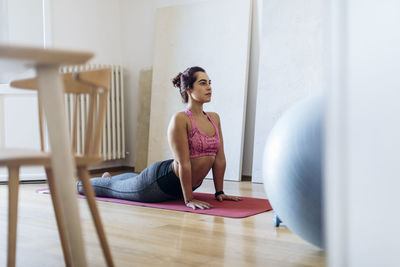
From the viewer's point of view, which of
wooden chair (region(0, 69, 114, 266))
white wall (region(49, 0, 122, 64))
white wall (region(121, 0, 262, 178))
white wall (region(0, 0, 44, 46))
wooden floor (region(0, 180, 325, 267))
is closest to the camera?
wooden chair (region(0, 69, 114, 266))

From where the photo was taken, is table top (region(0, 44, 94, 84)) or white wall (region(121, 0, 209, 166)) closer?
table top (region(0, 44, 94, 84))

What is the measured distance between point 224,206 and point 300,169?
4.79 feet

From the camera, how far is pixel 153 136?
5.45 metres

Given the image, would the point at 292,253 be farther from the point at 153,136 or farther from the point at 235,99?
the point at 153,136

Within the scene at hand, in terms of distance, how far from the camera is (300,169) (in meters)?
1.86

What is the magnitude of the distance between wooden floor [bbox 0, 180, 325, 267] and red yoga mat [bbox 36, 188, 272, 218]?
0.26 feet

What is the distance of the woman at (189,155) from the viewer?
3225 millimetres

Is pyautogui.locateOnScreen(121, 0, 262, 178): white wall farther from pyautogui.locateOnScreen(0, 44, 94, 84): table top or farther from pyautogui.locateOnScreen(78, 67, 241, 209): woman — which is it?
pyautogui.locateOnScreen(0, 44, 94, 84): table top

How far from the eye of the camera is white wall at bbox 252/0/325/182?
4496 mm

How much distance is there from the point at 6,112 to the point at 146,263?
322 cm

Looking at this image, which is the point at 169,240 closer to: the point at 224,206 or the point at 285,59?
the point at 224,206

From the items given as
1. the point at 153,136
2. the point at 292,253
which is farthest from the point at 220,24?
the point at 292,253

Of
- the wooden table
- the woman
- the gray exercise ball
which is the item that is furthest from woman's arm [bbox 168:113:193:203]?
the wooden table

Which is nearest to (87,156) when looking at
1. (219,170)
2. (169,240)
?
(169,240)
